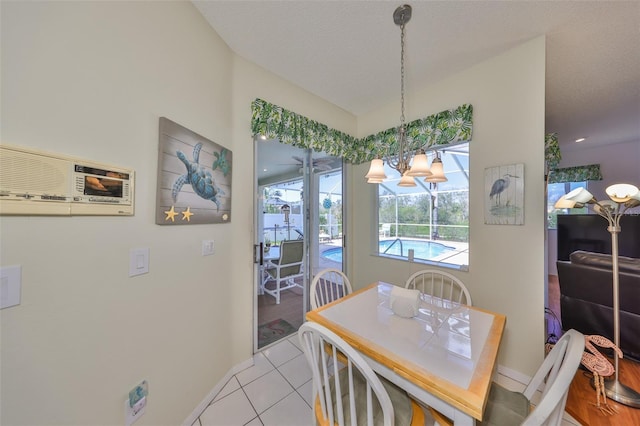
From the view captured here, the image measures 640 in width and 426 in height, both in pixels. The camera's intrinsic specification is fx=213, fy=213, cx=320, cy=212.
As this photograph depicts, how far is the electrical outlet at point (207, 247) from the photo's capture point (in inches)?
61.3

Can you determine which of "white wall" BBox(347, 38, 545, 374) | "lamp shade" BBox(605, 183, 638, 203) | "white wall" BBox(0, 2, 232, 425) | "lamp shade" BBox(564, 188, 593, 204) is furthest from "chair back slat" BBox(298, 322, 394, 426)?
"lamp shade" BBox(605, 183, 638, 203)

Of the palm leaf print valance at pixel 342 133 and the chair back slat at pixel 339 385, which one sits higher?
the palm leaf print valance at pixel 342 133

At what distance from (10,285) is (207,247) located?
89 cm

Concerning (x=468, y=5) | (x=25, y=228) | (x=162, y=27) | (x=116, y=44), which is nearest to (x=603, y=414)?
(x=468, y=5)

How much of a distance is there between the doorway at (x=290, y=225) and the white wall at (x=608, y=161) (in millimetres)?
5051

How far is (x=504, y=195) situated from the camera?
6.01ft

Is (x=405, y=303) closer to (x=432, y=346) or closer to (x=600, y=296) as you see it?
(x=432, y=346)

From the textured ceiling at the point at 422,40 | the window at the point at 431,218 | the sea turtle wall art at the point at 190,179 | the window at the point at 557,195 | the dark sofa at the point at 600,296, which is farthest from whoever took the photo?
the window at the point at 557,195

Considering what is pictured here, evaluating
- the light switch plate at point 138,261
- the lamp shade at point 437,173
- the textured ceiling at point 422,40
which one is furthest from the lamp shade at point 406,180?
the light switch plate at point 138,261

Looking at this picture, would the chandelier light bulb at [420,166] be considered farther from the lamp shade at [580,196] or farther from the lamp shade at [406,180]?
the lamp shade at [580,196]

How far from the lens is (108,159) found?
100cm

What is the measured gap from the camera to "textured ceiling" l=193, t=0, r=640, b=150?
1.48 metres

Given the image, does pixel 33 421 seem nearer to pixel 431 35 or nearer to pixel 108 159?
pixel 108 159

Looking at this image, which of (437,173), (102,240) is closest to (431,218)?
(437,173)
